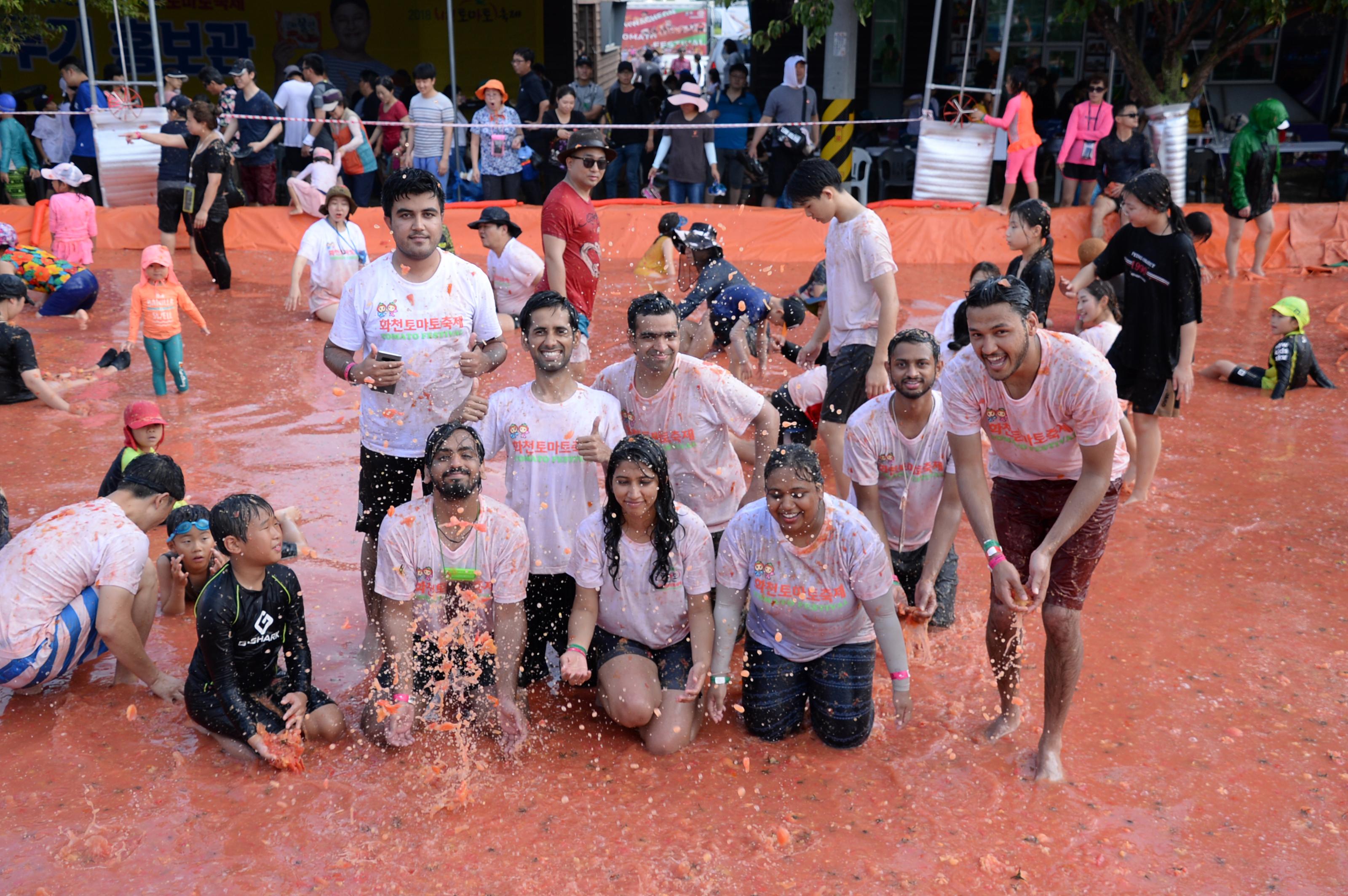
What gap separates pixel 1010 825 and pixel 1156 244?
12.5ft

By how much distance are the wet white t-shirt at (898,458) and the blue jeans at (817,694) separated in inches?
32.1

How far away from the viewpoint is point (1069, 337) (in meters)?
4.05

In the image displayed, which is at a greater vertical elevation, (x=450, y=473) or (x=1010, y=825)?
(x=450, y=473)

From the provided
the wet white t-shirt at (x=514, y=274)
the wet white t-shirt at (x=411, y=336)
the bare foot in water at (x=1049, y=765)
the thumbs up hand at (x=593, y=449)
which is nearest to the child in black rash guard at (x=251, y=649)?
the wet white t-shirt at (x=411, y=336)

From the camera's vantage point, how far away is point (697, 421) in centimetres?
482

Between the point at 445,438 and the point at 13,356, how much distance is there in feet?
18.2

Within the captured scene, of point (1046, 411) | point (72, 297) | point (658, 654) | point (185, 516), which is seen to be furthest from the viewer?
point (72, 297)

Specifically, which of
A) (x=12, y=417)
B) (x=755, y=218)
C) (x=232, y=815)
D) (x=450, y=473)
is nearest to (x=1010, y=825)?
(x=450, y=473)

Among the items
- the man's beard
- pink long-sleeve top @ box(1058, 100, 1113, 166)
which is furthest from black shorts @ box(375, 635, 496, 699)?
pink long-sleeve top @ box(1058, 100, 1113, 166)

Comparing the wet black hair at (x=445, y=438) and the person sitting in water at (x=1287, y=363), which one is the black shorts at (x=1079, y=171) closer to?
the person sitting in water at (x=1287, y=363)

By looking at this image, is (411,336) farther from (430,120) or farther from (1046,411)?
(430,120)

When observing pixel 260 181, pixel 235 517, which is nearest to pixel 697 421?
pixel 235 517

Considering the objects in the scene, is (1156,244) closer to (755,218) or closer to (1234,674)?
(1234,674)

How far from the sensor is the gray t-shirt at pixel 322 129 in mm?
14008
